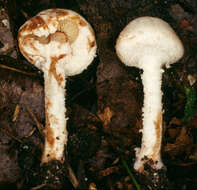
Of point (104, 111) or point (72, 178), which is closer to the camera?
point (72, 178)

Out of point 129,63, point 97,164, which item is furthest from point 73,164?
point 129,63

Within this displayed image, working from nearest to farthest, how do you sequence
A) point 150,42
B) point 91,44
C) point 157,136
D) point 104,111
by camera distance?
point 150,42, point 157,136, point 91,44, point 104,111

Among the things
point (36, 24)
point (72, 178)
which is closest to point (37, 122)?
point (72, 178)

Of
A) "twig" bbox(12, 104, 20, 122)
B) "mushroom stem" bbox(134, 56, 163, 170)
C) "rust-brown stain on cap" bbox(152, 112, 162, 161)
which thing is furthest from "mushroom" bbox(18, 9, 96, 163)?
"rust-brown stain on cap" bbox(152, 112, 162, 161)

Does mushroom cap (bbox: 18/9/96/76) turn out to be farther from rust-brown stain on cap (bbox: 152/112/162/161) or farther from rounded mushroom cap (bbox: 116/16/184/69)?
rust-brown stain on cap (bbox: 152/112/162/161)

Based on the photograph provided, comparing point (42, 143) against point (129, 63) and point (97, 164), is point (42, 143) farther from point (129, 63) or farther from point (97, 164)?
point (129, 63)

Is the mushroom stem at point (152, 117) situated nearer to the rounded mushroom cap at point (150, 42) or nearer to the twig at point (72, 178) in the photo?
the rounded mushroom cap at point (150, 42)

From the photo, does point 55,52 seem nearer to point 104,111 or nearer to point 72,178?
point 104,111
